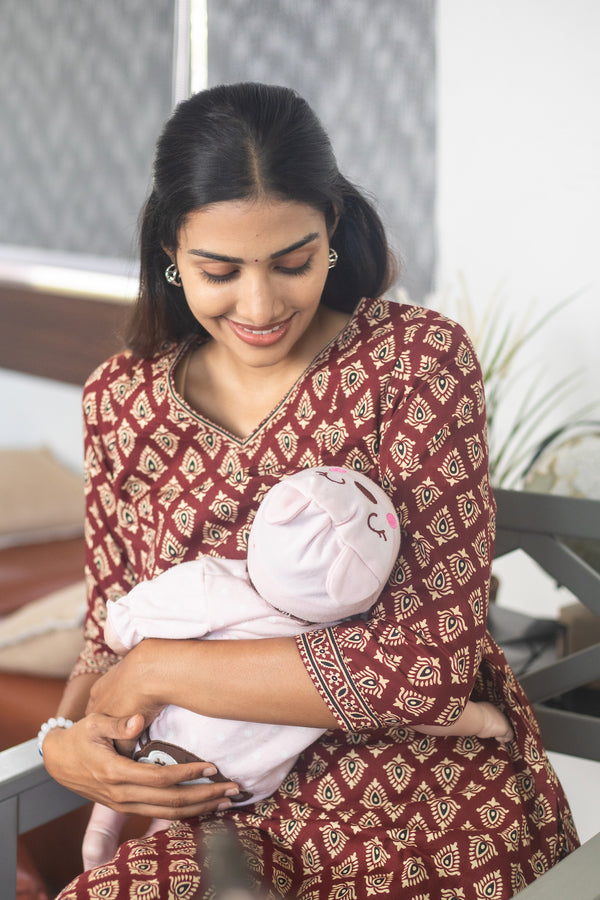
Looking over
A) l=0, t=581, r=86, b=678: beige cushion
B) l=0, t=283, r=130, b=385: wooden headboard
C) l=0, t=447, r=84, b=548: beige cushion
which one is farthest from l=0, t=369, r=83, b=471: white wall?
l=0, t=581, r=86, b=678: beige cushion

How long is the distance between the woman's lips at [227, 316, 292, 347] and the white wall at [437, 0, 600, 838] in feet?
4.54

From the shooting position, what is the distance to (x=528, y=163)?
8.14 ft

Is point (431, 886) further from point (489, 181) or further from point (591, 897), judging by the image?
point (489, 181)

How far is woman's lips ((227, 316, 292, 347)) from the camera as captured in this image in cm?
131

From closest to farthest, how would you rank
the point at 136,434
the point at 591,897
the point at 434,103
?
the point at 591,897, the point at 136,434, the point at 434,103

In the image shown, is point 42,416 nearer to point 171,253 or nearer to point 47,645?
point 47,645

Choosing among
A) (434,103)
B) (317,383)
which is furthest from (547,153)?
(317,383)

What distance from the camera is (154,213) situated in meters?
1.38

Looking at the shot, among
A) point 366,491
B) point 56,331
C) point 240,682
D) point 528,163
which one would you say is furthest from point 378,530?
point 56,331

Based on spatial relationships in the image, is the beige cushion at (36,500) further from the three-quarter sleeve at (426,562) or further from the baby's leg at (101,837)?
the three-quarter sleeve at (426,562)

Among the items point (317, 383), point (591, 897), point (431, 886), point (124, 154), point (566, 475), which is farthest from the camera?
point (124, 154)

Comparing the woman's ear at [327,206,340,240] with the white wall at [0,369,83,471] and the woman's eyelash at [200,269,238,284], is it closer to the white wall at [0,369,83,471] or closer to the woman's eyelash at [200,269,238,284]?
the woman's eyelash at [200,269,238,284]

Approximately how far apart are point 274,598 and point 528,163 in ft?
5.72

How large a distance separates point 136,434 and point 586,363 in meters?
1.45
